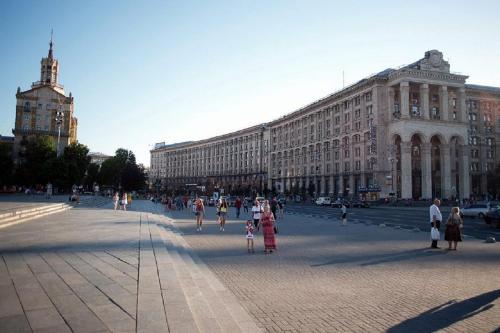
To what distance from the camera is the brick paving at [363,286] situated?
5.86 meters

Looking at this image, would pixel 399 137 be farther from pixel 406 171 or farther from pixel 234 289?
pixel 234 289

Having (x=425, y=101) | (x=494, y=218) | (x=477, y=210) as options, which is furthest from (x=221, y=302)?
(x=425, y=101)

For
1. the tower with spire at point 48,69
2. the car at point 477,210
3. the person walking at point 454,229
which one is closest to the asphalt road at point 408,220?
the car at point 477,210

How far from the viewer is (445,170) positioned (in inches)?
2793

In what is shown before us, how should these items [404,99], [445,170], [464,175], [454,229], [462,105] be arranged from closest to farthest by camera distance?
1. [454,229]
2. [404,99]
3. [445,170]
4. [464,175]
5. [462,105]

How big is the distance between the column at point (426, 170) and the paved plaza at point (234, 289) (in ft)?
200

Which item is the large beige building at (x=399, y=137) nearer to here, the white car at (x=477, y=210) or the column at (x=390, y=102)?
the column at (x=390, y=102)

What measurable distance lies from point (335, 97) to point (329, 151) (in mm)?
12505

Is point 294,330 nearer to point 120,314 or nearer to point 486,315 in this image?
point 120,314

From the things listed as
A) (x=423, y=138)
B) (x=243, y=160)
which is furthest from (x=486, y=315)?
(x=243, y=160)

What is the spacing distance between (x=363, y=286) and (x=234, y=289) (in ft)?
9.33

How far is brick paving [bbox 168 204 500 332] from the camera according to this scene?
5.86 metres

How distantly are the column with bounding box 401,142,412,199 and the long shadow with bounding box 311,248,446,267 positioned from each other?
189 ft

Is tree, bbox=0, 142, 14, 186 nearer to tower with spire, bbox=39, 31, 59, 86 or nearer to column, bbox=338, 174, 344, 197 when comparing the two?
tower with spire, bbox=39, 31, 59, 86
